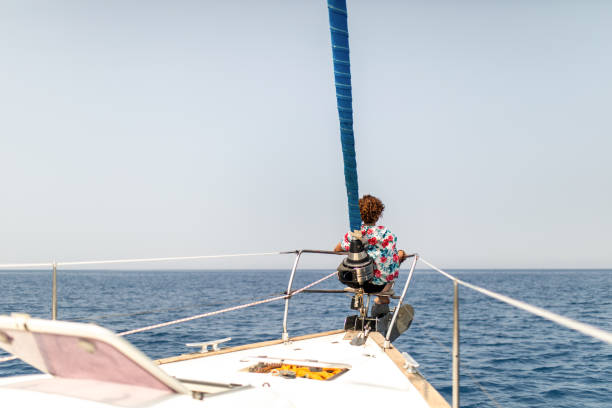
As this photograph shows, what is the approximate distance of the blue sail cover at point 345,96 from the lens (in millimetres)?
5961

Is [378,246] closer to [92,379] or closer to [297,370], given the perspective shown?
[297,370]

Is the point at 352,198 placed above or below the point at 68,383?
above

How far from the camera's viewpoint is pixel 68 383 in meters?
2.01

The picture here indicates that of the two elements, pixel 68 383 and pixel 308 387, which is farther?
pixel 308 387

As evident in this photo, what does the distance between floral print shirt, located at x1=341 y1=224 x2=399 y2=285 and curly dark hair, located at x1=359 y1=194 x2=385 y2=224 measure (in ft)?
0.43

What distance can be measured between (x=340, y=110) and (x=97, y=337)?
4.93 metres

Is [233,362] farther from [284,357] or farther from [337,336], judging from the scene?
[337,336]

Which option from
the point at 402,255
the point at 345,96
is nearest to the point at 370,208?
the point at 402,255

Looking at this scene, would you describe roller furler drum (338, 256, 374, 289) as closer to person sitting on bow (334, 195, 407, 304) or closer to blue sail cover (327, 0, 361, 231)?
person sitting on bow (334, 195, 407, 304)

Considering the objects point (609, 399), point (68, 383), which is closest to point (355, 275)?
point (68, 383)

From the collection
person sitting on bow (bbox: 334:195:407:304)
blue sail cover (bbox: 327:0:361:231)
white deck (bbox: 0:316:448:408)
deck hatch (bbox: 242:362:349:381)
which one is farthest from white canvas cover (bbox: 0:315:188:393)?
blue sail cover (bbox: 327:0:361:231)

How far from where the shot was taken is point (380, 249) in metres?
5.61

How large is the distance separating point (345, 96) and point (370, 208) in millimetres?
1502

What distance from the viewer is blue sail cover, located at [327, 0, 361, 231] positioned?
5961 mm
